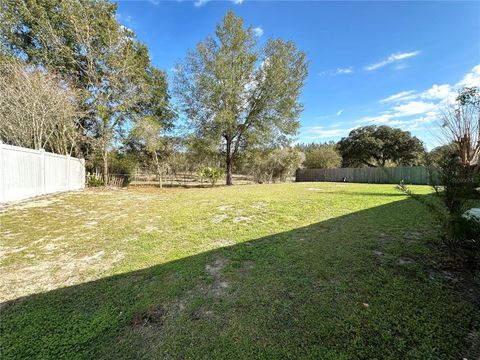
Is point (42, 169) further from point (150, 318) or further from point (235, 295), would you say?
point (235, 295)

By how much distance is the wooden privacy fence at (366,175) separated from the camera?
16170mm

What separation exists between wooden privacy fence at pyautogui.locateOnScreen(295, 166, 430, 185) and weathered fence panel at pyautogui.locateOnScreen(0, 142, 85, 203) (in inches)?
628

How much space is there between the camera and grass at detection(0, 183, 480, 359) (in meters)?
1.44

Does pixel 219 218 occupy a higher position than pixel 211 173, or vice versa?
pixel 211 173

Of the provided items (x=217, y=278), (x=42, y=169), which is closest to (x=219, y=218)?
(x=217, y=278)

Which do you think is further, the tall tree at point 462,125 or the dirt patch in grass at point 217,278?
the tall tree at point 462,125

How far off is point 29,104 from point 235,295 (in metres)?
11.1

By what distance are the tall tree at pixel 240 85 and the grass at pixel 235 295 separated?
40.9ft

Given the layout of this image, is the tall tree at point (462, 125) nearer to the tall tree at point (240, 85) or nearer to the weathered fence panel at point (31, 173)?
the tall tree at point (240, 85)

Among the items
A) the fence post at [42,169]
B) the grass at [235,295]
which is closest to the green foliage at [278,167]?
the fence post at [42,169]

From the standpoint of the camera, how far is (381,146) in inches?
1065

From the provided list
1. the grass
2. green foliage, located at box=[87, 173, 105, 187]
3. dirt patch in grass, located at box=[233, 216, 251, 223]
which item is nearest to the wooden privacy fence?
dirt patch in grass, located at box=[233, 216, 251, 223]

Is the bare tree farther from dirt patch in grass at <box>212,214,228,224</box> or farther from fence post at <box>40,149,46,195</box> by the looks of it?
dirt patch in grass at <box>212,214,228,224</box>

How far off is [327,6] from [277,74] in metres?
6.85
